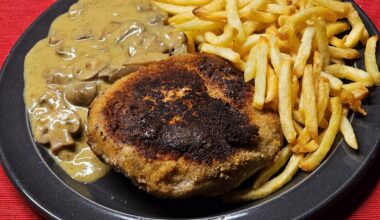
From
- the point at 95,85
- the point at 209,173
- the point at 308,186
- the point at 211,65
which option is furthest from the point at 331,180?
the point at 95,85

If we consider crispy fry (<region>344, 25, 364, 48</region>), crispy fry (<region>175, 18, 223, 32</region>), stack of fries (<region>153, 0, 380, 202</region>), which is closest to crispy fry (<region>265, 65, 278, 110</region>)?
stack of fries (<region>153, 0, 380, 202</region>)

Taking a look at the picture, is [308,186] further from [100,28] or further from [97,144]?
[100,28]

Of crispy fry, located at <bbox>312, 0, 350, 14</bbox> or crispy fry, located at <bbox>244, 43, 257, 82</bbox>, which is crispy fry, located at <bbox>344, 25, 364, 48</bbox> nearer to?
crispy fry, located at <bbox>312, 0, 350, 14</bbox>

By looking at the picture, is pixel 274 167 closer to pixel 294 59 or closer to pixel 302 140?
pixel 302 140

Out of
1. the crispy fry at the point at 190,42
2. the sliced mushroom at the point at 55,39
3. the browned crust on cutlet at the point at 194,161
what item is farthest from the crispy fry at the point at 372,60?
the sliced mushroom at the point at 55,39

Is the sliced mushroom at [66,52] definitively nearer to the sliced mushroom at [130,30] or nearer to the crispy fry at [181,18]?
the sliced mushroom at [130,30]

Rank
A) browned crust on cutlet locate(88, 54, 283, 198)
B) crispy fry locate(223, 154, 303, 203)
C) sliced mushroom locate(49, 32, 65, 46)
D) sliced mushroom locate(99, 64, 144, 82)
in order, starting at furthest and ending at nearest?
1. sliced mushroom locate(49, 32, 65, 46)
2. sliced mushroom locate(99, 64, 144, 82)
3. crispy fry locate(223, 154, 303, 203)
4. browned crust on cutlet locate(88, 54, 283, 198)
